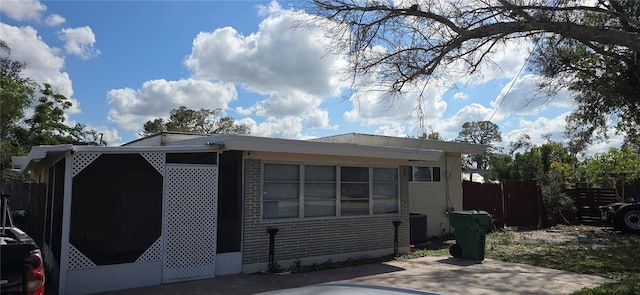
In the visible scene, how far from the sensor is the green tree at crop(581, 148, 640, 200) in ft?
66.7

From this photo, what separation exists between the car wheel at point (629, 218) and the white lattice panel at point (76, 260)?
53.8ft

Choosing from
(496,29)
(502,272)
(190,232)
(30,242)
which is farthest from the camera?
(496,29)

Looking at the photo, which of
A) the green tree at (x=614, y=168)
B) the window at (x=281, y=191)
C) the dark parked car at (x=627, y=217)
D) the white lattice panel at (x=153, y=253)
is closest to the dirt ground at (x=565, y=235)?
the dark parked car at (x=627, y=217)

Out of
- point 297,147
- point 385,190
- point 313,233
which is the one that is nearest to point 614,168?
point 385,190

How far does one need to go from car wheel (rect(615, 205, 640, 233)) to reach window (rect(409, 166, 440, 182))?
6692 mm

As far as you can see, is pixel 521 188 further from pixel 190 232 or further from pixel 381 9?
pixel 190 232

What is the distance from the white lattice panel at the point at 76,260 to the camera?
727 centimetres

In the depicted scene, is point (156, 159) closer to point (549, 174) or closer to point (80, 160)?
point (80, 160)

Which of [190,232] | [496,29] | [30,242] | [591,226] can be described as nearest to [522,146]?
[591,226]

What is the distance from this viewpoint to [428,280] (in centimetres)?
845

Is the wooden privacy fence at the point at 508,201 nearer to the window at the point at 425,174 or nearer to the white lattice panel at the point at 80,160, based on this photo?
the window at the point at 425,174

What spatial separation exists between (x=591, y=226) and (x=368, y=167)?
1273cm

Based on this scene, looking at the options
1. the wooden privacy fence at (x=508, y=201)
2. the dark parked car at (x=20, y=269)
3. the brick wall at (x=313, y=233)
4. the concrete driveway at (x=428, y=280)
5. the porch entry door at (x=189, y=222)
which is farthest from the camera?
the wooden privacy fence at (x=508, y=201)

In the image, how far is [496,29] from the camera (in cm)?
995
